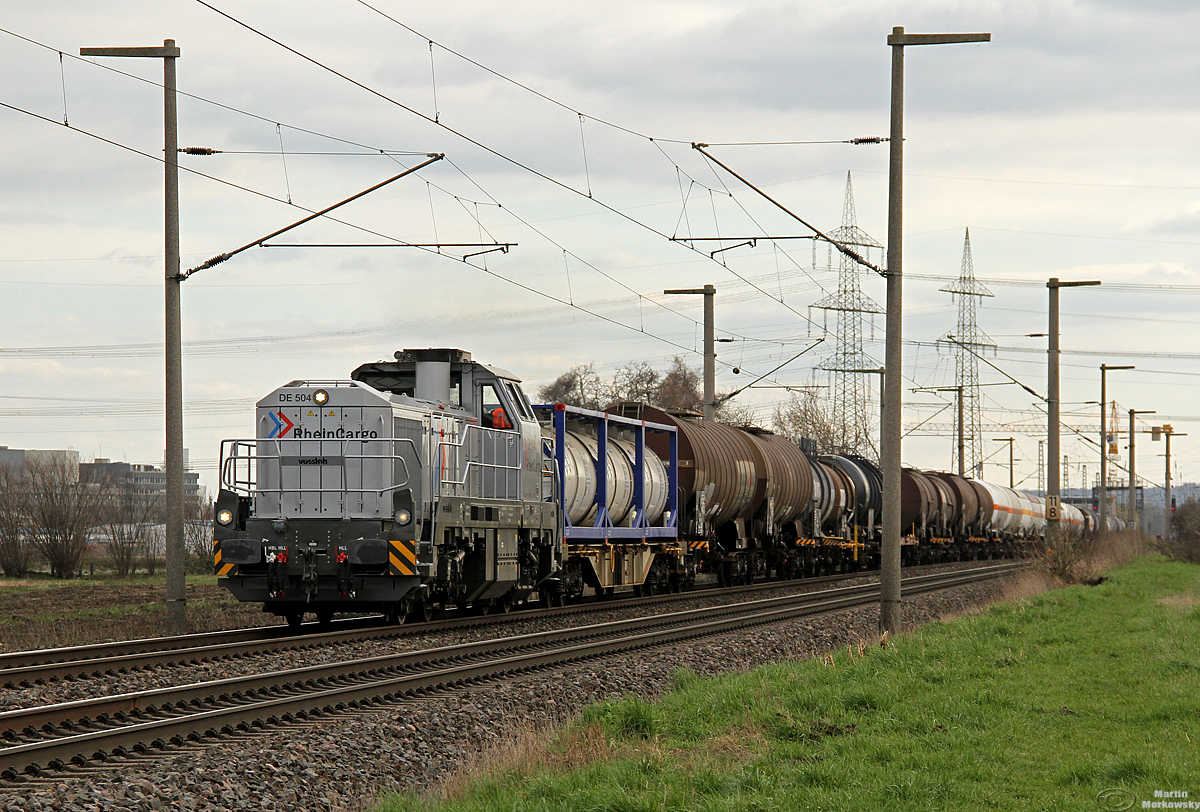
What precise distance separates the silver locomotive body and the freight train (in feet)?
0.07

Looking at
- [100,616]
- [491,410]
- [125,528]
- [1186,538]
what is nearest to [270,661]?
[491,410]

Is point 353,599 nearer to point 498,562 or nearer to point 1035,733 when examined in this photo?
point 498,562

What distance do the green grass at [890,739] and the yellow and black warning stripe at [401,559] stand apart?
450 cm

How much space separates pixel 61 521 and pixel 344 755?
4305 cm

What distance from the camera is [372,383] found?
1852 cm

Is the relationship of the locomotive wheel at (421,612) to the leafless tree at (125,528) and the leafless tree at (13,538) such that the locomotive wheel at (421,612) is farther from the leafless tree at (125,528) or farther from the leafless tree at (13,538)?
the leafless tree at (13,538)

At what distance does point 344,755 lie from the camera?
8508 mm

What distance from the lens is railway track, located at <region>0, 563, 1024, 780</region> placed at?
8461 millimetres

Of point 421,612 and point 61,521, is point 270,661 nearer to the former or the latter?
point 421,612

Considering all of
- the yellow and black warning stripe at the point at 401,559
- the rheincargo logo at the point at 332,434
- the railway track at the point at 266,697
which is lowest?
the railway track at the point at 266,697

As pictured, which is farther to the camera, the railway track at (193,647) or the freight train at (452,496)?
the freight train at (452,496)

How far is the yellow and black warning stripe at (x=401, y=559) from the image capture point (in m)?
15.5

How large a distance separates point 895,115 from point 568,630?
8.58 m

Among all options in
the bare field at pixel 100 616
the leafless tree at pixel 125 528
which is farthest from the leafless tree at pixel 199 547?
the bare field at pixel 100 616
